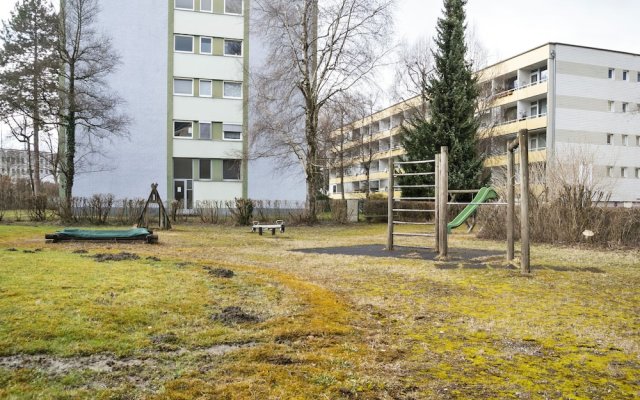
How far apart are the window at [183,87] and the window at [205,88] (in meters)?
0.67

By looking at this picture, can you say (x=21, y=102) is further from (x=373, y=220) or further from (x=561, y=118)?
(x=561, y=118)

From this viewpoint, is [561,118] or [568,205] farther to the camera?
[561,118]

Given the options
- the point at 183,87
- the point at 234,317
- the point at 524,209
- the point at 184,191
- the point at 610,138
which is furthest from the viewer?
the point at 610,138

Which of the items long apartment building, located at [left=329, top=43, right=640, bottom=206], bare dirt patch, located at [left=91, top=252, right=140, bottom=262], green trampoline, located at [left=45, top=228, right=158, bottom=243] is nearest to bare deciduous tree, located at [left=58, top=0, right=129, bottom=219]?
green trampoline, located at [left=45, top=228, right=158, bottom=243]

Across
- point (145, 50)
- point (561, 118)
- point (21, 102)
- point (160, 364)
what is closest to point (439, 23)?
point (561, 118)

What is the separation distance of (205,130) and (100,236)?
22036mm

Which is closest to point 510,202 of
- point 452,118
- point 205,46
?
point 452,118

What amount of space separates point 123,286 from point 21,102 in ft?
80.0

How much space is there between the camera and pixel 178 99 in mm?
33438

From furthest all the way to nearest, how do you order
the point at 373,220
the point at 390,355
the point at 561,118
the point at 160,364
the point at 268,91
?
the point at 561,118 → the point at 373,220 → the point at 268,91 → the point at 390,355 → the point at 160,364

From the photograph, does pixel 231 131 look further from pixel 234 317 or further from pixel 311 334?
pixel 311 334

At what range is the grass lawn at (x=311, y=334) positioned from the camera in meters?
2.99

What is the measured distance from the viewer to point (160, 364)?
3.28 meters

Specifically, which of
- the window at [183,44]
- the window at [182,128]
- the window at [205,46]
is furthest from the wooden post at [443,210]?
the window at [183,44]
